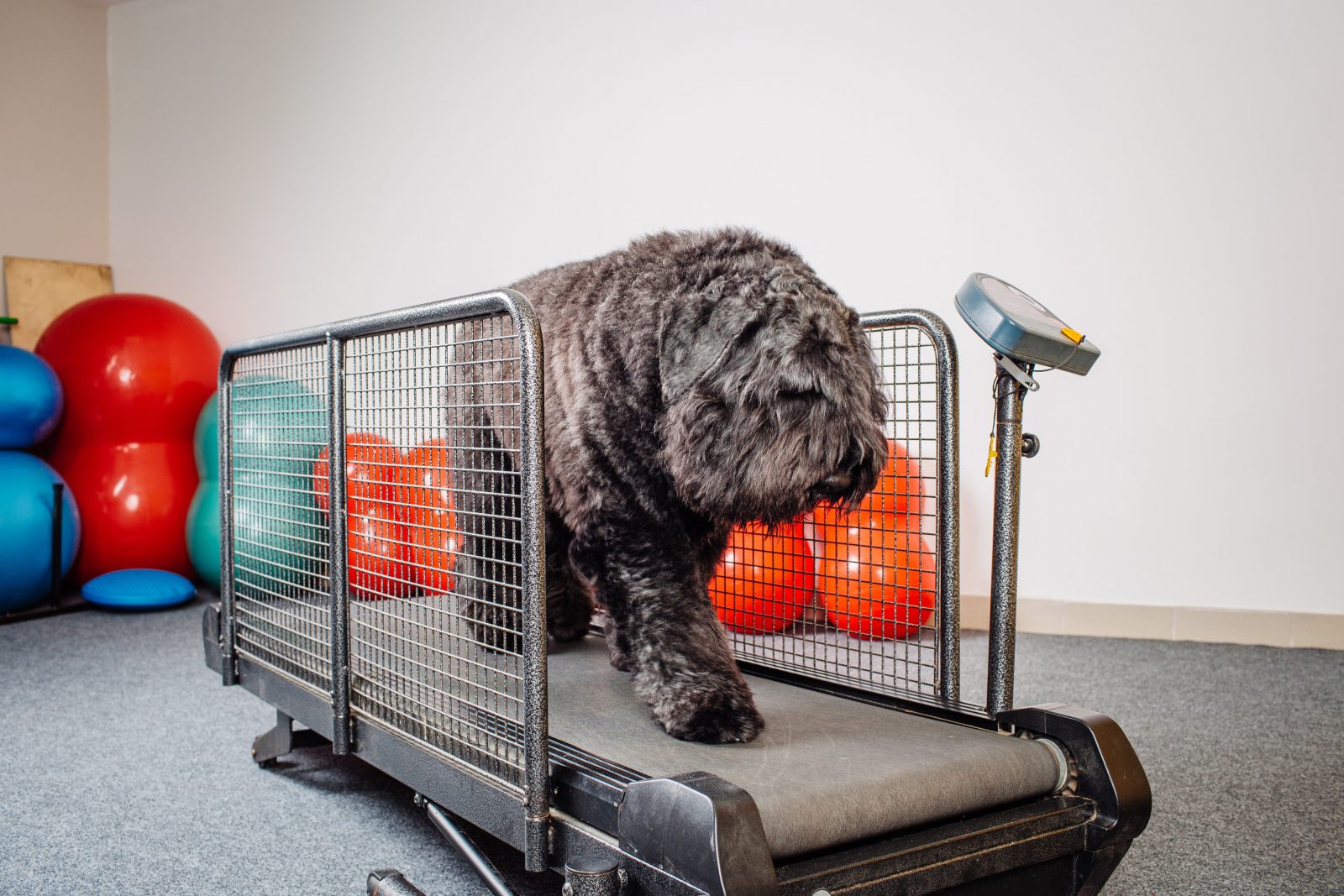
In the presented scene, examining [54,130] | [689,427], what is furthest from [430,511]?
[54,130]

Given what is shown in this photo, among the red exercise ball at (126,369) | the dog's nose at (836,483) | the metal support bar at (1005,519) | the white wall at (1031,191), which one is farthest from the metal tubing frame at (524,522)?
the red exercise ball at (126,369)

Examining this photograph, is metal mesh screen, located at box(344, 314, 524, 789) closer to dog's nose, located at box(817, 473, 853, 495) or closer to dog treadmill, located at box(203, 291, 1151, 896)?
dog treadmill, located at box(203, 291, 1151, 896)

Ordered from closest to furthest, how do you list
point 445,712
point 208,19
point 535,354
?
point 535,354, point 445,712, point 208,19

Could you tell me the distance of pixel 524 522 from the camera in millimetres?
1335

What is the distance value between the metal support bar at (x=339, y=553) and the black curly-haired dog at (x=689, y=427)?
35cm

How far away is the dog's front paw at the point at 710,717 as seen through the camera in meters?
1.48

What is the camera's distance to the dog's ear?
56.6 inches

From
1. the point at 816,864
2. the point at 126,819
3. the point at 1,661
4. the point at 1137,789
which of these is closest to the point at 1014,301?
the point at 1137,789

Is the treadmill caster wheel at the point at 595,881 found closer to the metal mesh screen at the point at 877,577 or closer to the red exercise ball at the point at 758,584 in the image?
the metal mesh screen at the point at 877,577

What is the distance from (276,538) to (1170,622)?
3.17m

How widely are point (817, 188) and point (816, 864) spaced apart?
3184 mm

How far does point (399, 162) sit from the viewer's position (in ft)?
15.3

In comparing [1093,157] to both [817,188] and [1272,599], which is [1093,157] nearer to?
[817,188]

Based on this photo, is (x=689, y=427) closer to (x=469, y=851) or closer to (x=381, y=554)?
(x=381, y=554)
